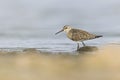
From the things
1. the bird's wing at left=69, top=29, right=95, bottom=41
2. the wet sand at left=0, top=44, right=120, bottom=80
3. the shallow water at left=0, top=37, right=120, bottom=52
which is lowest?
the shallow water at left=0, top=37, right=120, bottom=52

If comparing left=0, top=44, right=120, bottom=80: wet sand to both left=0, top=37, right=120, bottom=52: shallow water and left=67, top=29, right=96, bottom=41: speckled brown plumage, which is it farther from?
left=67, top=29, right=96, bottom=41: speckled brown plumage

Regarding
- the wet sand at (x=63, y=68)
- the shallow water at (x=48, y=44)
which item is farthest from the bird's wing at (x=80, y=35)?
the wet sand at (x=63, y=68)

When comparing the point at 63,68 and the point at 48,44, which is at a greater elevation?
the point at 63,68

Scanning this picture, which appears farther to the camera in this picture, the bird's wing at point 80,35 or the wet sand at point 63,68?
the bird's wing at point 80,35

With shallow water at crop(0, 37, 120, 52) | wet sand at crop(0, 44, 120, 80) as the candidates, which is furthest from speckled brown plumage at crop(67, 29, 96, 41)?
wet sand at crop(0, 44, 120, 80)

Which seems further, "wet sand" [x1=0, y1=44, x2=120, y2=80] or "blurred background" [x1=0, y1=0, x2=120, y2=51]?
"blurred background" [x1=0, y1=0, x2=120, y2=51]

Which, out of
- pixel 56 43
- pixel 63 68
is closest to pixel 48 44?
pixel 56 43

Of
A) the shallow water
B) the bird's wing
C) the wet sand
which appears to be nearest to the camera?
the wet sand

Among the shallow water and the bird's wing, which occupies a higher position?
the bird's wing

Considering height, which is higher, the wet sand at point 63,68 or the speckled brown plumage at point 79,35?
the wet sand at point 63,68

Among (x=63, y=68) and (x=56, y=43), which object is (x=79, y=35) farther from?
(x=63, y=68)

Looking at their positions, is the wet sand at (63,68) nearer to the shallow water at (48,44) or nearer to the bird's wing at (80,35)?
the shallow water at (48,44)

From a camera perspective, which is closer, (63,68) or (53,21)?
(63,68)

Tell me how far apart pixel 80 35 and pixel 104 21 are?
7.28 ft
